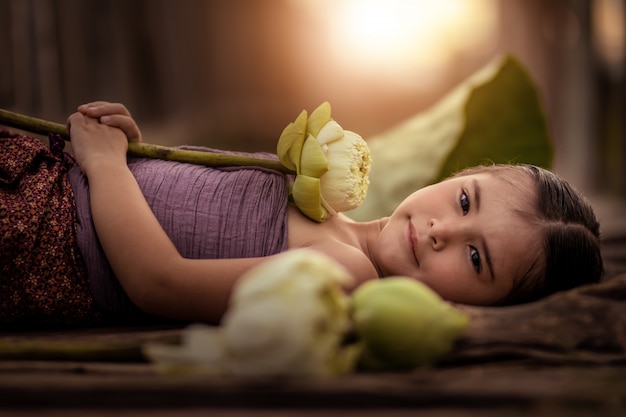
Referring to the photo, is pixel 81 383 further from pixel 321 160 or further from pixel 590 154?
pixel 590 154

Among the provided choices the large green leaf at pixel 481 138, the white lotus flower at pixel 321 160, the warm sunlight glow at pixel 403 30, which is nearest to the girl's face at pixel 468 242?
the white lotus flower at pixel 321 160

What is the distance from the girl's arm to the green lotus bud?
14.6 inches

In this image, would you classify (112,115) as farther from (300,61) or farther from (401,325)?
(300,61)

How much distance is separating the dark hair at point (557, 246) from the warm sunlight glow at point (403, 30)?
5696 mm

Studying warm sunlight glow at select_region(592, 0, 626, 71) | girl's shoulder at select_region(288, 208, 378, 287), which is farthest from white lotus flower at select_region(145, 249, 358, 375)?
warm sunlight glow at select_region(592, 0, 626, 71)

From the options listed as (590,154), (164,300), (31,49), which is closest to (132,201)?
(164,300)

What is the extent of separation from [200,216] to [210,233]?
0.13 feet

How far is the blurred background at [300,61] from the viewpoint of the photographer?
3.72 metres

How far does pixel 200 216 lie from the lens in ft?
4.32

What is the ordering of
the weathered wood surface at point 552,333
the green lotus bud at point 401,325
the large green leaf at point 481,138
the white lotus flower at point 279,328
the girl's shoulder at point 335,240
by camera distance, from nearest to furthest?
the white lotus flower at point 279,328, the green lotus bud at point 401,325, the weathered wood surface at point 552,333, the girl's shoulder at point 335,240, the large green leaf at point 481,138

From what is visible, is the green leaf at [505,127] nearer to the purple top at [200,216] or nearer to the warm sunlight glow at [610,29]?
the purple top at [200,216]

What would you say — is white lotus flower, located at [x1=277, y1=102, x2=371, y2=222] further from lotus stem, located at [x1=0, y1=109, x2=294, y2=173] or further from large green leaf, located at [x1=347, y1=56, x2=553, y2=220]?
large green leaf, located at [x1=347, y1=56, x2=553, y2=220]

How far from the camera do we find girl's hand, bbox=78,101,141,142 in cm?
139

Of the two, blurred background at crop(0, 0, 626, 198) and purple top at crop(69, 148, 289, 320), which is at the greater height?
blurred background at crop(0, 0, 626, 198)
